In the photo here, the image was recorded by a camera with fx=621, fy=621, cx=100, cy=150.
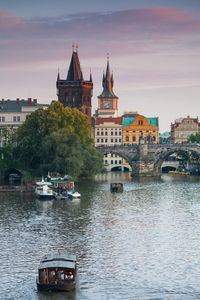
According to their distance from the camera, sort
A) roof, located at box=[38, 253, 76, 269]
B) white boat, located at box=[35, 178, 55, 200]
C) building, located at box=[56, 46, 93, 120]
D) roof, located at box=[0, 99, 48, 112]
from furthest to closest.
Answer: building, located at box=[56, 46, 93, 120] < roof, located at box=[0, 99, 48, 112] < white boat, located at box=[35, 178, 55, 200] < roof, located at box=[38, 253, 76, 269]

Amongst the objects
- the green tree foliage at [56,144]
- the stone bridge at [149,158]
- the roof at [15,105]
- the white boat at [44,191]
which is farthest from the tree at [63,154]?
the roof at [15,105]

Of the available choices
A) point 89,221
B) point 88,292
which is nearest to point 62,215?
point 89,221

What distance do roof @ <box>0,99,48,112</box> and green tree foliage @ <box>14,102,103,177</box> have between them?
25.6m

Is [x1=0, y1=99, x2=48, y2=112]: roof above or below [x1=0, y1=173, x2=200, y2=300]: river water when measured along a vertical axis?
above

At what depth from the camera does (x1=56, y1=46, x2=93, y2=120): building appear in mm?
189625

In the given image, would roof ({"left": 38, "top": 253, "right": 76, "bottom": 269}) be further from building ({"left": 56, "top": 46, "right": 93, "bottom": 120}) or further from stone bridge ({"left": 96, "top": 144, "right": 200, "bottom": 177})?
building ({"left": 56, "top": 46, "right": 93, "bottom": 120})

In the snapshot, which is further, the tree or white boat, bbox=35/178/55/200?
the tree

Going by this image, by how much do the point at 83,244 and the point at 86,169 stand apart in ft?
202

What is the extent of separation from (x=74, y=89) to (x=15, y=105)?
40628 mm

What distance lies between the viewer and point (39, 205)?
81.4 metres

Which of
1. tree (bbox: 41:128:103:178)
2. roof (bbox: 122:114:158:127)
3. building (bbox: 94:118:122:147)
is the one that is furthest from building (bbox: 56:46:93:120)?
tree (bbox: 41:128:103:178)

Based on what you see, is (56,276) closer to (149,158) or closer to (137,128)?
(149,158)

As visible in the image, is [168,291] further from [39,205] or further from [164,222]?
[39,205]

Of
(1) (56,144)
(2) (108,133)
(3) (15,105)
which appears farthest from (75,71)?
(1) (56,144)
